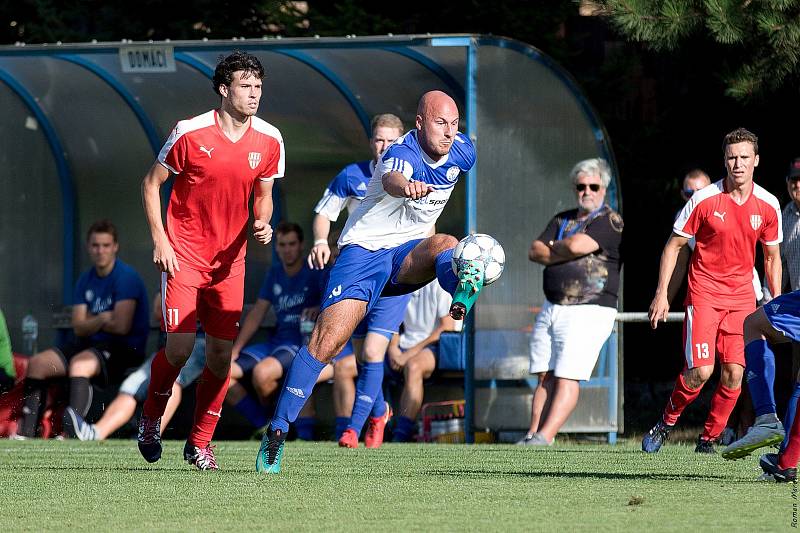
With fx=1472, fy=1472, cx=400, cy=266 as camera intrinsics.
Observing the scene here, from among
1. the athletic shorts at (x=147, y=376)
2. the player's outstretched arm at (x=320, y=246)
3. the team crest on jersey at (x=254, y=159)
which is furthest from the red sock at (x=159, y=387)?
the athletic shorts at (x=147, y=376)

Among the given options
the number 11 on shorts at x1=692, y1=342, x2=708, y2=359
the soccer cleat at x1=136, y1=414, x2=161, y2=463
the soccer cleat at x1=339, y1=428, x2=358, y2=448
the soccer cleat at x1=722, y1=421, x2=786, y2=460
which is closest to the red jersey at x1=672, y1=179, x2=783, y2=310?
the number 11 on shorts at x1=692, y1=342, x2=708, y2=359

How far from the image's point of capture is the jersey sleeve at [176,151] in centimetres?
741

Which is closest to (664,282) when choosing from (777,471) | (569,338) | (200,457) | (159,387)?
(569,338)

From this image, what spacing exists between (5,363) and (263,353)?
2062 millimetres

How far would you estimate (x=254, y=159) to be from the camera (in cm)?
757

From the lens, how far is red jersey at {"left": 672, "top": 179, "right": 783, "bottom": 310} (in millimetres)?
9164

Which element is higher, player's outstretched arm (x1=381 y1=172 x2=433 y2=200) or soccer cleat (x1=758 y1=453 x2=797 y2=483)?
player's outstretched arm (x1=381 y1=172 x2=433 y2=200)

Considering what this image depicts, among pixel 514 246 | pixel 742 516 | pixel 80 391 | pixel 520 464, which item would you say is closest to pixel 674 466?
pixel 520 464

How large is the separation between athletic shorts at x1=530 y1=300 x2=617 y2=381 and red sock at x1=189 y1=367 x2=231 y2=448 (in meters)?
3.76

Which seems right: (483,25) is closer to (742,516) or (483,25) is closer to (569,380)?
(569,380)

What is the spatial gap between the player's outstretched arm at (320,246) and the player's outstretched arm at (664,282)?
2.07 meters

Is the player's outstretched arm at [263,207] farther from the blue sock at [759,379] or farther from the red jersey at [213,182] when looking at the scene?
the blue sock at [759,379]

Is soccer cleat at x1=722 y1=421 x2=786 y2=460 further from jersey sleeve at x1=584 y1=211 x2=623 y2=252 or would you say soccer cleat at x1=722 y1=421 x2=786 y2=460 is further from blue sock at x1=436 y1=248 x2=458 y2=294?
jersey sleeve at x1=584 y1=211 x2=623 y2=252

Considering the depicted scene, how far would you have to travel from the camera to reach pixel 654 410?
1541 cm
